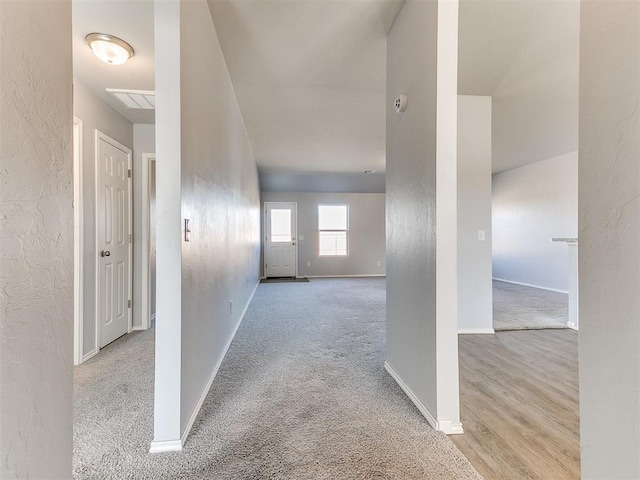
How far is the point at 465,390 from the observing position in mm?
1871

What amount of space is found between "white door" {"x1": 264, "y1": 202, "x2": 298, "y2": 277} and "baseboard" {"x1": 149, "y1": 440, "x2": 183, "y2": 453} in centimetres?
618

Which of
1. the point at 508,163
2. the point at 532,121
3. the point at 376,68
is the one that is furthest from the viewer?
the point at 508,163

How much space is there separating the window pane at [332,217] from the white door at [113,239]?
516 centimetres

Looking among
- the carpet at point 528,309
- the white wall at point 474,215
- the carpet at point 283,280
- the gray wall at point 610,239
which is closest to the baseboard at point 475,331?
the white wall at point 474,215

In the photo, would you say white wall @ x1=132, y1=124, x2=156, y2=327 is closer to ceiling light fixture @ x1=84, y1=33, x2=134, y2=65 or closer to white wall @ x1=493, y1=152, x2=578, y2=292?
ceiling light fixture @ x1=84, y1=33, x2=134, y2=65

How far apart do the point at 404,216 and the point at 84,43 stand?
2.32m

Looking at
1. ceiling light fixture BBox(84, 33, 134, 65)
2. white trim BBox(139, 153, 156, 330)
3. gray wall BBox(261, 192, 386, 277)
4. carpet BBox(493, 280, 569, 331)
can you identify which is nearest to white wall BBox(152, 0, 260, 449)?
ceiling light fixture BBox(84, 33, 134, 65)

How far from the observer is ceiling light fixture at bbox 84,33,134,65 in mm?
1804

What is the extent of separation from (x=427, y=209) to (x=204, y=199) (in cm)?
129

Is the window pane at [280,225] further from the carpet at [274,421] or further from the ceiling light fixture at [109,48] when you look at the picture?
the ceiling light fixture at [109,48]

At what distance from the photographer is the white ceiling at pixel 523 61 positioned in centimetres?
182

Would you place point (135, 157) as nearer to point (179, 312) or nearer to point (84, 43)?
point (84, 43)

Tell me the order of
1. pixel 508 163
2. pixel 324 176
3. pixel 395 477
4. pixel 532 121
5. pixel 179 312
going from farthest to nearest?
pixel 324 176
pixel 508 163
pixel 532 121
pixel 179 312
pixel 395 477

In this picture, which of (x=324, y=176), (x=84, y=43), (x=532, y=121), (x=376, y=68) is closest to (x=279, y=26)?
(x=376, y=68)
